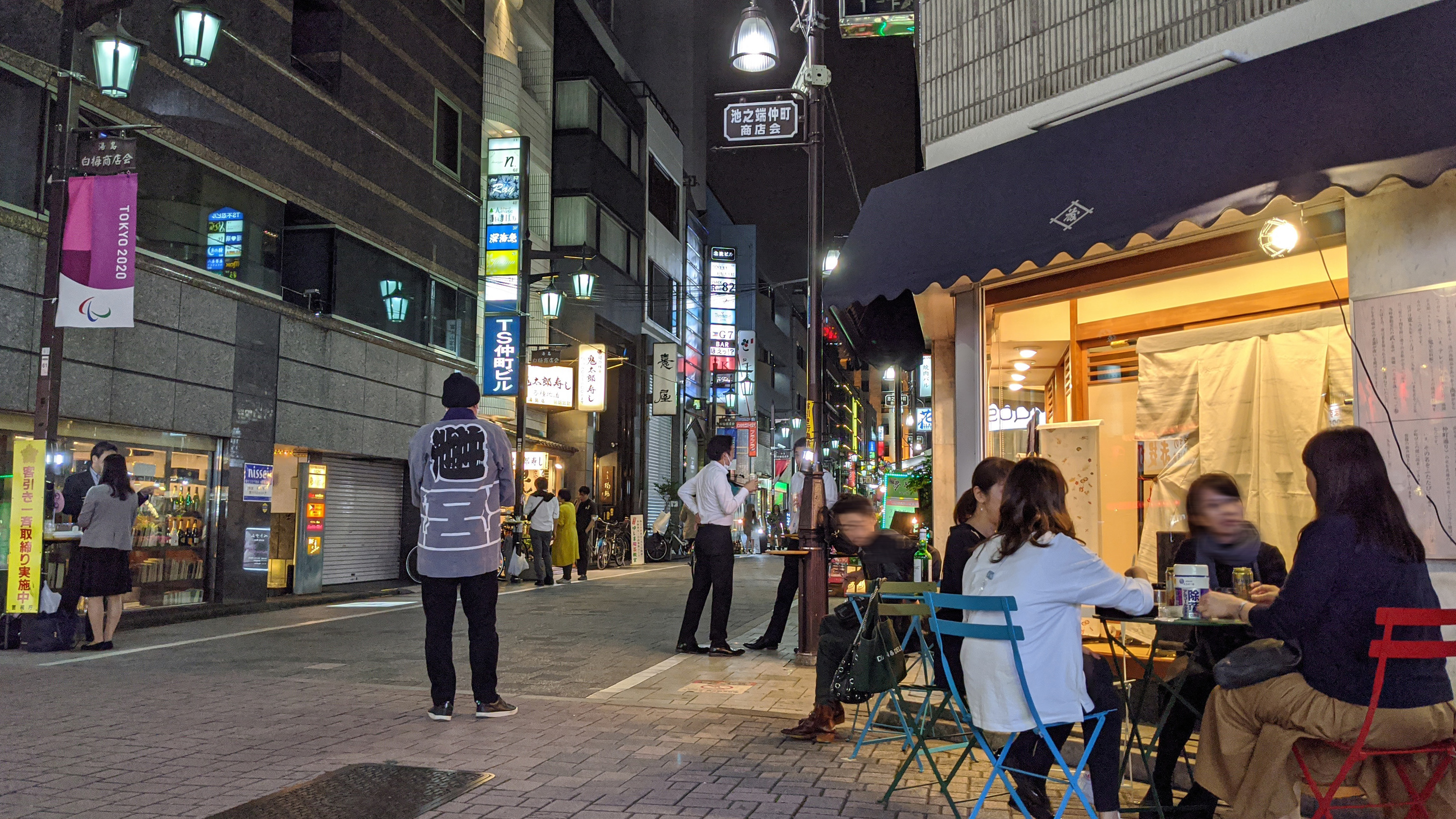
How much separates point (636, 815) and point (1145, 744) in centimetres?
290

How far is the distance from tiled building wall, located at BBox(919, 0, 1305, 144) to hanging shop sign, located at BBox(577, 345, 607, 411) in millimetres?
18011

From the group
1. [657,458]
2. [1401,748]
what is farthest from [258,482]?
[657,458]

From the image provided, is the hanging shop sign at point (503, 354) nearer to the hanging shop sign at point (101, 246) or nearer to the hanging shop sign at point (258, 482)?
the hanging shop sign at point (258, 482)

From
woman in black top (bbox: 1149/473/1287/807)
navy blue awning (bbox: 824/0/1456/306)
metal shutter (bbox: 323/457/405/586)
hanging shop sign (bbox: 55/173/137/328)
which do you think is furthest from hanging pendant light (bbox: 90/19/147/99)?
woman in black top (bbox: 1149/473/1287/807)

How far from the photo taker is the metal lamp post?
29.5 feet

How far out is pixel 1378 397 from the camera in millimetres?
5785

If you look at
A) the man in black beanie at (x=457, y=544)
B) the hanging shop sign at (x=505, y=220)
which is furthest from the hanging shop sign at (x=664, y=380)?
the man in black beanie at (x=457, y=544)

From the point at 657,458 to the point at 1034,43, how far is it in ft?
107

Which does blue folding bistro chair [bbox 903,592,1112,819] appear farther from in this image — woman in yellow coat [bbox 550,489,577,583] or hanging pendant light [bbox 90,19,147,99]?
woman in yellow coat [bbox 550,489,577,583]

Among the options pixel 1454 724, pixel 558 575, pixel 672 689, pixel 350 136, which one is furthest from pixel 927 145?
pixel 558 575

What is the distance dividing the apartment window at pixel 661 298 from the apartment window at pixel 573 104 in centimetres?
748

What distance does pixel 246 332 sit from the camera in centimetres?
1516

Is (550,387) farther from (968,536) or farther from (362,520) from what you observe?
(968,536)

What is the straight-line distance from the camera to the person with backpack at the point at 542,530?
19.4 m
